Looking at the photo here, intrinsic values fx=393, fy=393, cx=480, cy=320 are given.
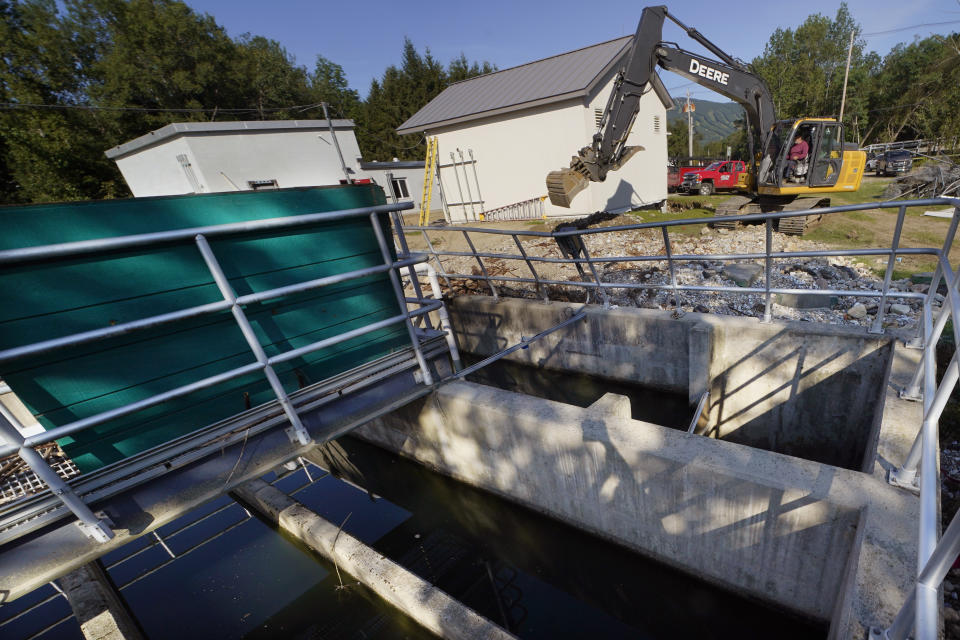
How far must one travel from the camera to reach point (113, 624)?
8.77 ft

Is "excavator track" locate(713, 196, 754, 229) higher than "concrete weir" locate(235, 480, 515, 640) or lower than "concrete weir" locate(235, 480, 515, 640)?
higher

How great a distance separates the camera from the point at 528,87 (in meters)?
13.6

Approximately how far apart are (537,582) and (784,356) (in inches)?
125

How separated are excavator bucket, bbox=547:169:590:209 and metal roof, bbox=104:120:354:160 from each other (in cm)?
1226

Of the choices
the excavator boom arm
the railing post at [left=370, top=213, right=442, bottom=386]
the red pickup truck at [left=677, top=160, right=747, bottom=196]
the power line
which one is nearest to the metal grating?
the railing post at [left=370, top=213, right=442, bottom=386]

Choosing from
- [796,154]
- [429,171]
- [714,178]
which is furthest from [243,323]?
[714,178]

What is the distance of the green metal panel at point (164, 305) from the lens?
1919 millimetres

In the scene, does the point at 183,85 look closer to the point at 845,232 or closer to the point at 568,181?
the point at 568,181

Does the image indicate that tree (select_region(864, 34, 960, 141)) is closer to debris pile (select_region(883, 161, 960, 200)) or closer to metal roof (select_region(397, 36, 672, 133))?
debris pile (select_region(883, 161, 960, 200))

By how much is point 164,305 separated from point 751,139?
12.2 meters

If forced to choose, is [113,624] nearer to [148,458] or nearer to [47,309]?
[148,458]

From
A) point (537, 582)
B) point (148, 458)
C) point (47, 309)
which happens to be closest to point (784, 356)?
point (537, 582)

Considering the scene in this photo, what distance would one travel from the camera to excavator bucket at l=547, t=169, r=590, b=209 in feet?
22.0

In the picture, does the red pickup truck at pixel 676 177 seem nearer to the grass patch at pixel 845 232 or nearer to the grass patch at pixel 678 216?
the grass patch at pixel 678 216
